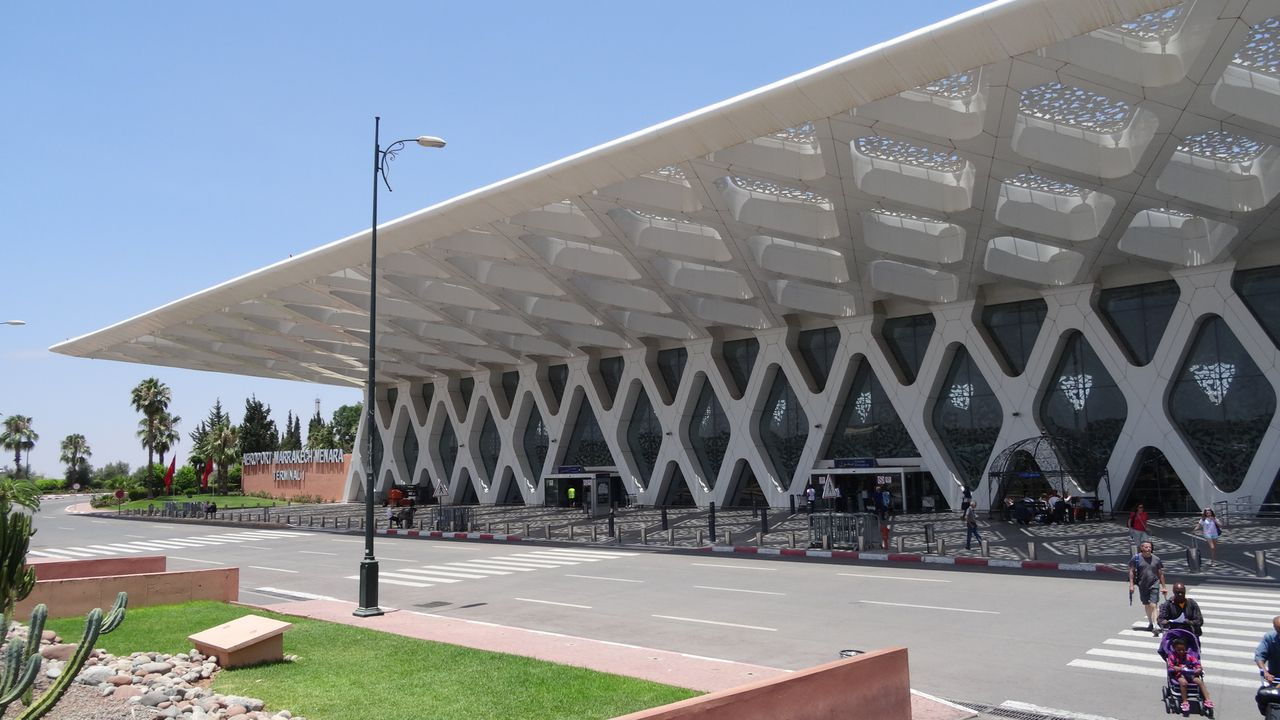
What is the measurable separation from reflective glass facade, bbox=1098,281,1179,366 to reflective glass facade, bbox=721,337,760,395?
1624 centimetres

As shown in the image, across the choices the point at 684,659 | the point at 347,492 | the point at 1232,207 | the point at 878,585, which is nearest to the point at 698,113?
the point at 878,585

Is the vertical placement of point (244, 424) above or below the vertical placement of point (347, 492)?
above

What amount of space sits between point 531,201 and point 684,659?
17029mm

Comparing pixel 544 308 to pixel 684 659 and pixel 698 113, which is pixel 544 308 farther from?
pixel 684 659

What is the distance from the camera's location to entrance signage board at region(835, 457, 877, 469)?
1480 inches

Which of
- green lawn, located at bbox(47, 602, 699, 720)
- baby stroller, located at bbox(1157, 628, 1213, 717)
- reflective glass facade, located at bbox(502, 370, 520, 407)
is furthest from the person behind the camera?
reflective glass facade, located at bbox(502, 370, 520, 407)

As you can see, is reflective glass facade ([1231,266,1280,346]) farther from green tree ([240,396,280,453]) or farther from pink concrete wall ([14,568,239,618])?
green tree ([240,396,280,453])

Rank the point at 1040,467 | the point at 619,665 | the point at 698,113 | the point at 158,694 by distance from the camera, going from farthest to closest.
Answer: the point at 1040,467, the point at 698,113, the point at 619,665, the point at 158,694

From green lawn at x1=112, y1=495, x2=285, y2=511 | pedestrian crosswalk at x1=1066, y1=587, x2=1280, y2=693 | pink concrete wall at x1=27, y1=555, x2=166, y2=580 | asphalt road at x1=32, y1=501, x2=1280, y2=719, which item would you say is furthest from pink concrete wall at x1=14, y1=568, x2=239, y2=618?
green lawn at x1=112, y1=495, x2=285, y2=511

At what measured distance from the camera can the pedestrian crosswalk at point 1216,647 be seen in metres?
9.59

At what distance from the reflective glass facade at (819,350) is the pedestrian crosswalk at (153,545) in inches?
961

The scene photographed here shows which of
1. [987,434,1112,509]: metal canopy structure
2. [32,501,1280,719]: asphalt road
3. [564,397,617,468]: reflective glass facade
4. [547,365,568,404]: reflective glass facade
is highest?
[547,365,568,404]: reflective glass facade

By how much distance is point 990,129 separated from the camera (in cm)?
1927

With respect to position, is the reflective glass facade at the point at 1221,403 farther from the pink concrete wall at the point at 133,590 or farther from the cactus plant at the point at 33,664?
the cactus plant at the point at 33,664
